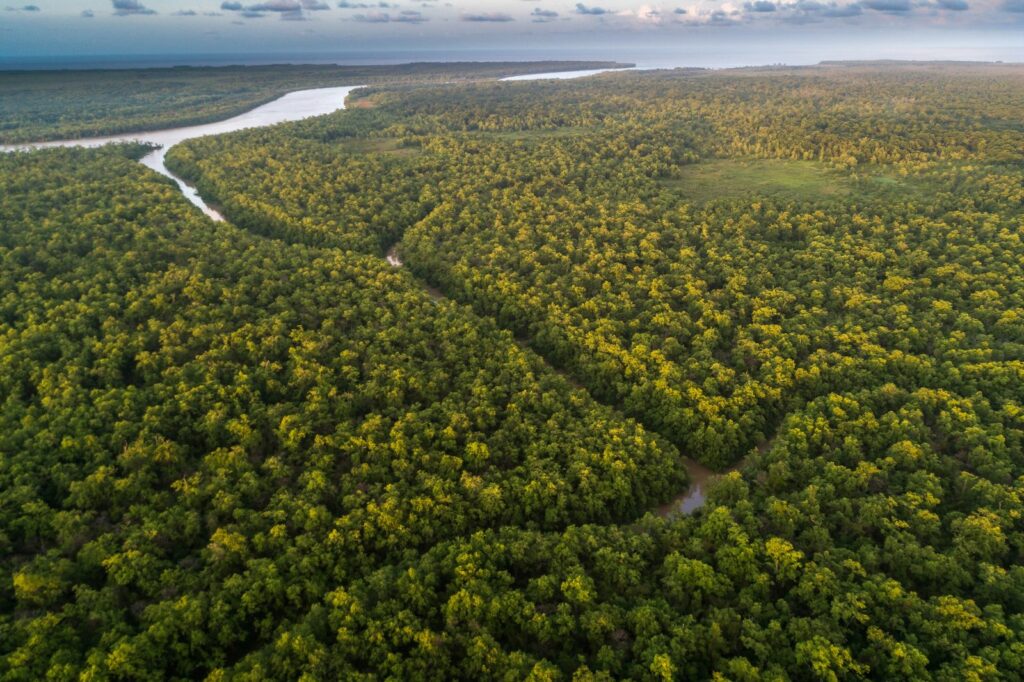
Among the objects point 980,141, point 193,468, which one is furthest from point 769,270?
point 980,141

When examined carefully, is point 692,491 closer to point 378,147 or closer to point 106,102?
point 378,147

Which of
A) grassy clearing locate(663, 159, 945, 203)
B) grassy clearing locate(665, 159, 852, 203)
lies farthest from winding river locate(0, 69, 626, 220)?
grassy clearing locate(663, 159, 945, 203)

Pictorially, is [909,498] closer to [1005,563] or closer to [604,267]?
[1005,563]

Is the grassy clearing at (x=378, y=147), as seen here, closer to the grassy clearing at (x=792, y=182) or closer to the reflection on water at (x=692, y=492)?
the grassy clearing at (x=792, y=182)

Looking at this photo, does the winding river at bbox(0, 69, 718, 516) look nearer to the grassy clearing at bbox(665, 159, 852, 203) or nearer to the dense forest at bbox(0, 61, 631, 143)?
the dense forest at bbox(0, 61, 631, 143)

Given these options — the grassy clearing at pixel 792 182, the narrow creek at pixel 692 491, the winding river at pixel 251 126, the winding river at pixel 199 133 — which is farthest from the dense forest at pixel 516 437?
the winding river at pixel 199 133

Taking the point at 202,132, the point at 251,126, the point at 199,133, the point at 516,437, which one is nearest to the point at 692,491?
the point at 516,437

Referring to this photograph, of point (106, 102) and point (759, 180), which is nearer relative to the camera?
point (759, 180)
